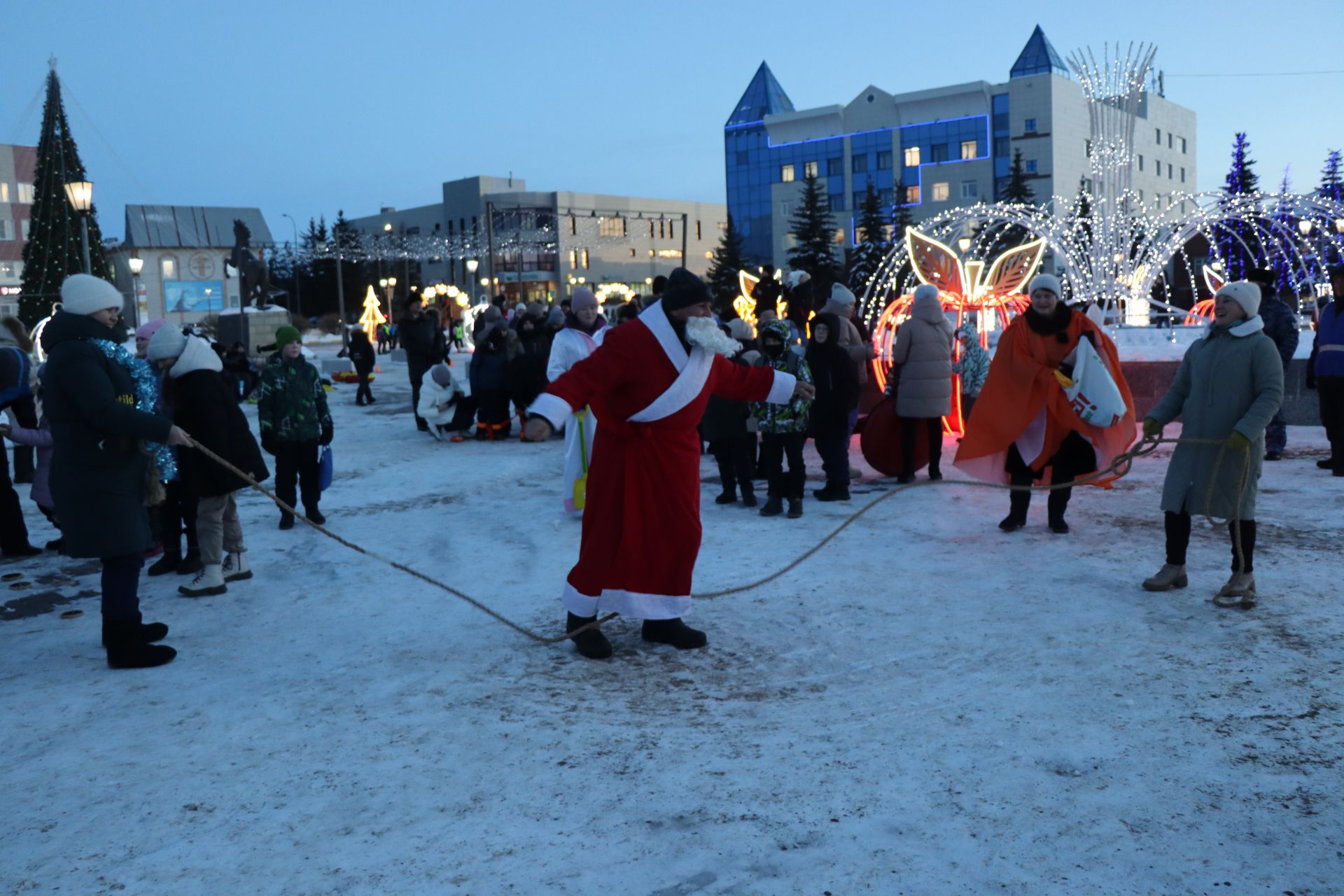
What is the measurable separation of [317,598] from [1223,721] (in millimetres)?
4435

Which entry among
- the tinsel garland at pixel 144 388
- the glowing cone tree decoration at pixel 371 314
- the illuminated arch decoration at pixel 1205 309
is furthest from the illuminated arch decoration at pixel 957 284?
the glowing cone tree decoration at pixel 371 314

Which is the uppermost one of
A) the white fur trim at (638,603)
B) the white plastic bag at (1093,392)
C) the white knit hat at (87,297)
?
the white knit hat at (87,297)

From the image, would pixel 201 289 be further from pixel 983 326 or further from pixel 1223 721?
pixel 1223 721

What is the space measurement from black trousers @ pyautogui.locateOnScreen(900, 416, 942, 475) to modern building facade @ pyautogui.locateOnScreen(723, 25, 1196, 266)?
54248 millimetres

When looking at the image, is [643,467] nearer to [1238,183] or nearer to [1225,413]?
[1225,413]

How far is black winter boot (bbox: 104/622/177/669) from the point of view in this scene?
4676mm

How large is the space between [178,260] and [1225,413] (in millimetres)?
63649

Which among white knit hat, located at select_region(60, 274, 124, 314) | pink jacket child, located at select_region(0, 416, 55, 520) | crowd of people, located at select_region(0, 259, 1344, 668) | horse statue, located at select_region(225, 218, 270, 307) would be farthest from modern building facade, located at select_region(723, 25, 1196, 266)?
white knit hat, located at select_region(60, 274, 124, 314)

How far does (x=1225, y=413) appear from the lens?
5.18 metres

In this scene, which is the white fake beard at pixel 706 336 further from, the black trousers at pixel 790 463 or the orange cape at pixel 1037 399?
the black trousers at pixel 790 463

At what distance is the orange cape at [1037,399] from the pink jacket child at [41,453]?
617 cm

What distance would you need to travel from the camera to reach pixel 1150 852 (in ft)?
9.46

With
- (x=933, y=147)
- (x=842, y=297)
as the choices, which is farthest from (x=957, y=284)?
(x=933, y=147)

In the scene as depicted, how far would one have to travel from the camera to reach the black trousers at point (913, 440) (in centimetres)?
879
